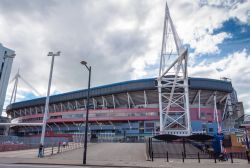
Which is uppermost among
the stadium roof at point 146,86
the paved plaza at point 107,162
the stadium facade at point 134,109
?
the stadium roof at point 146,86

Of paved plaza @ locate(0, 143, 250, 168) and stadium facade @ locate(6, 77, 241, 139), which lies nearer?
paved plaza @ locate(0, 143, 250, 168)

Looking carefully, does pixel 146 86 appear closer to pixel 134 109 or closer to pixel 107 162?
pixel 134 109

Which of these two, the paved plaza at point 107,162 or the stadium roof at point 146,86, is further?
the stadium roof at point 146,86

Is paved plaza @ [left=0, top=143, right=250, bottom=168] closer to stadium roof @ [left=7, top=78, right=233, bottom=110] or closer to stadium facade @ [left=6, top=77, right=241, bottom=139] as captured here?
stadium facade @ [left=6, top=77, right=241, bottom=139]

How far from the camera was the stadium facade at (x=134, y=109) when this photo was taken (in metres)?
62.2

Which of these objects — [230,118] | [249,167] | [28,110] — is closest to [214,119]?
[230,118]

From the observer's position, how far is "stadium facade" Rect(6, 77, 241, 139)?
62156 mm

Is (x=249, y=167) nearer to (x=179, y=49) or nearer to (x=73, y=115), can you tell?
(x=179, y=49)

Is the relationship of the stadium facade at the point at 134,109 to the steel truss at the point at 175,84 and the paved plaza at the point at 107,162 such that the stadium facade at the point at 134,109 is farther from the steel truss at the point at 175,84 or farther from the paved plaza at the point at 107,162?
the paved plaza at the point at 107,162

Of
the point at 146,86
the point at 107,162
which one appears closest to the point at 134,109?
the point at 146,86

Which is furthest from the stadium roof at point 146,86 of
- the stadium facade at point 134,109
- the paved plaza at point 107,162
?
the paved plaza at point 107,162

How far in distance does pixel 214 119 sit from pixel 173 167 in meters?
56.4

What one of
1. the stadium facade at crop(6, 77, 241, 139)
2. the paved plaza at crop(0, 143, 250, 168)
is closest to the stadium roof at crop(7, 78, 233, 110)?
the stadium facade at crop(6, 77, 241, 139)

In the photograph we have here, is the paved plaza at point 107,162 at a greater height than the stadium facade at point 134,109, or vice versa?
the stadium facade at point 134,109
